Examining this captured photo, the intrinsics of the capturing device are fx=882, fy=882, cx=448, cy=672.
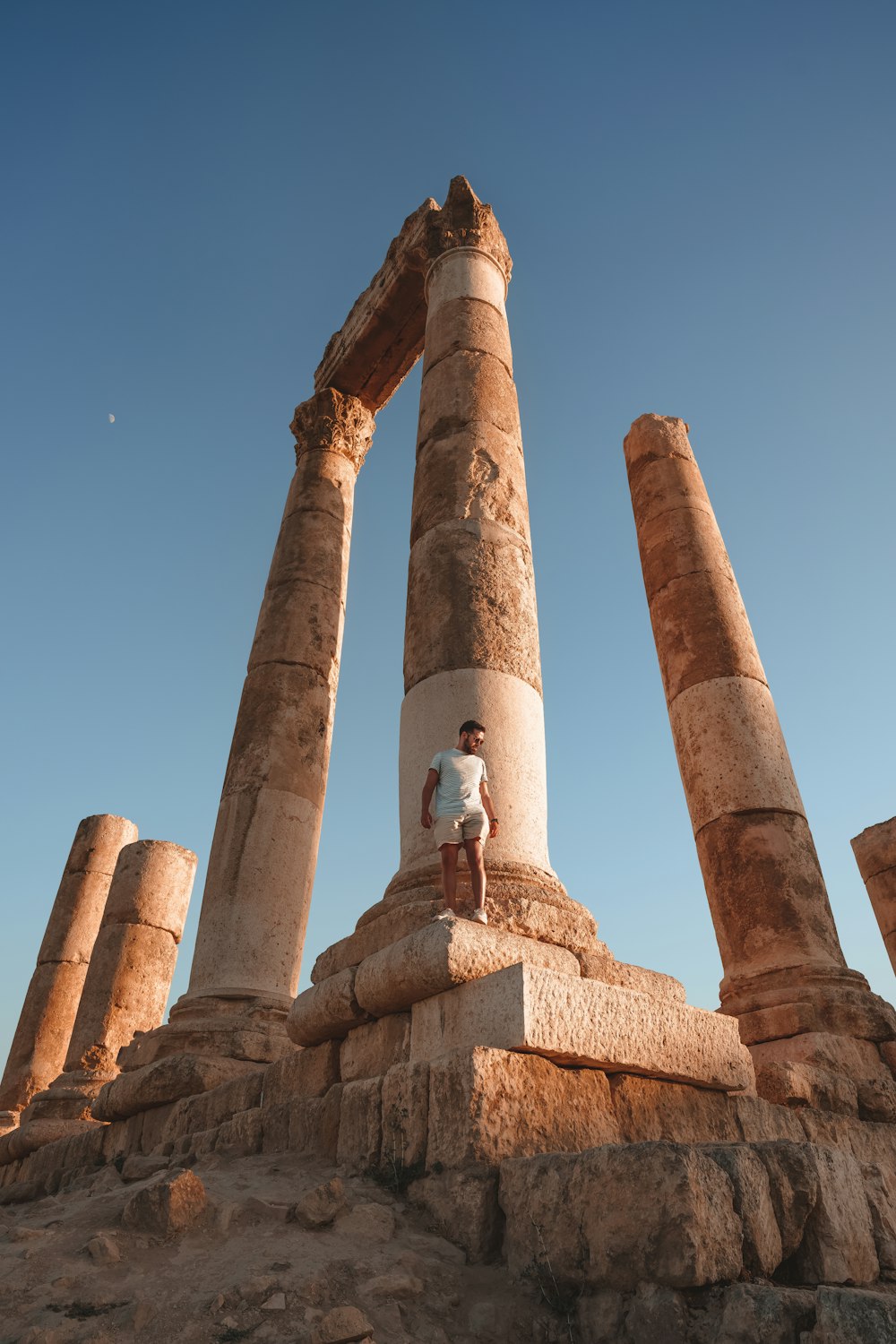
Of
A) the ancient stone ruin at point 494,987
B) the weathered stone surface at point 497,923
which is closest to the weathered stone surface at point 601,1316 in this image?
the ancient stone ruin at point 494,987

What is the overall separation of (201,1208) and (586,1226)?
5.48ft

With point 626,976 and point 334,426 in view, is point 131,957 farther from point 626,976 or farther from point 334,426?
point 626,976

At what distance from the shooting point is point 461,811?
Result: 5660 millimetres

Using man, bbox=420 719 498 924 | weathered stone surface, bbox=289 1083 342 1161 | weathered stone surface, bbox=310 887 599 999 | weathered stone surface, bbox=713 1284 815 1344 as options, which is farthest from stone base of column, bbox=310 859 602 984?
weathered stone surface, bbox=713 1284 815 1344

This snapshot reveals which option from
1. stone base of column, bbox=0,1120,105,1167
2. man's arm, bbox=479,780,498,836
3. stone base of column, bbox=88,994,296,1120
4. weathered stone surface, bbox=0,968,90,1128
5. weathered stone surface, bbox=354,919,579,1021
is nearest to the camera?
weathered stone surface, bbox=354,919,579,1021

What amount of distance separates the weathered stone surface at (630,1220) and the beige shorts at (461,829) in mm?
2366

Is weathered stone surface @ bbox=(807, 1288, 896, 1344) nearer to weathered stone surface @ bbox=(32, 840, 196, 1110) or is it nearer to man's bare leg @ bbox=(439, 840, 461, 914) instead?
man's bare leg @ bbox=(439, 840, 461, 914)

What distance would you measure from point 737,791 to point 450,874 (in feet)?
17.2

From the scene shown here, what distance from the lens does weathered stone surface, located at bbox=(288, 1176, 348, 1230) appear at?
3643 mm

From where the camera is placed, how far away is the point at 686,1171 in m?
2.85

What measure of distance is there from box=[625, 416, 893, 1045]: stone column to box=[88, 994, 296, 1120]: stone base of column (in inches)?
175

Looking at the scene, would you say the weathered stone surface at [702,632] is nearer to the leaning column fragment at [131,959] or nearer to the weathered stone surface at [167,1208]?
the weathered stone surface at [167,1208]

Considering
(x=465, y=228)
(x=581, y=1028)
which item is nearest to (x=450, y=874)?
(x=581, y=1028)

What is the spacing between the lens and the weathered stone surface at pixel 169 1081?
280 inches
